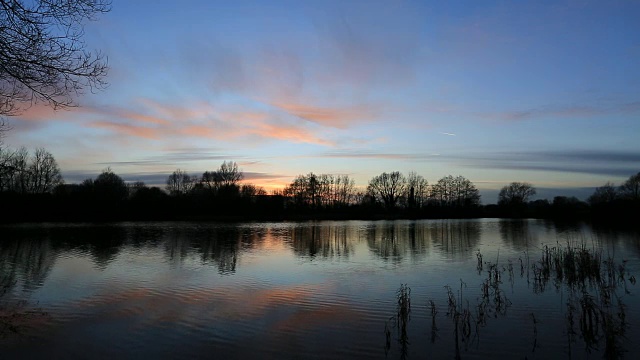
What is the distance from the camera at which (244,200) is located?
78188 mm

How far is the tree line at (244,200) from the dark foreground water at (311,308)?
2722 cm

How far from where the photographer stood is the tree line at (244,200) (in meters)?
61.8

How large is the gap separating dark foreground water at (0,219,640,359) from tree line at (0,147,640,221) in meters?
27.2

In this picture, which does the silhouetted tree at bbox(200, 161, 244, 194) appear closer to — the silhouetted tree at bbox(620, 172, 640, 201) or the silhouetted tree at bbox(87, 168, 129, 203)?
the silhouetted tree at bbox(87, 168, 129, 203)

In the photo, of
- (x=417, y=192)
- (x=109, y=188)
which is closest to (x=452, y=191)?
(x=417, y=192)

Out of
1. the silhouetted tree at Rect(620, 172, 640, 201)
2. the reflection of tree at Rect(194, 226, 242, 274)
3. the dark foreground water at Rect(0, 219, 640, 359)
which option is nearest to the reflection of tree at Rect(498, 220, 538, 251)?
the dark foreground water at Rect(0, 219, 640, 359)

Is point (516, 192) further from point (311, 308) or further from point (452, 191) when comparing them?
point (311, 308)

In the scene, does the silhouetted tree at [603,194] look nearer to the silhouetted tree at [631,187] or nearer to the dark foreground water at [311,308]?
the silhouetted tree at [631,187]

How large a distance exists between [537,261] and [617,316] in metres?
9.51

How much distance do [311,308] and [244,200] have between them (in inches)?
2690

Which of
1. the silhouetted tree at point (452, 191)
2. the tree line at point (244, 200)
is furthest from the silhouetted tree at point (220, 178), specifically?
the silhouetted tree at point (452, 191)

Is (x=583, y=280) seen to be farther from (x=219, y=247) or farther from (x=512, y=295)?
(x=219, y=247)

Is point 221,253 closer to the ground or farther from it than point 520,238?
closer to the ground

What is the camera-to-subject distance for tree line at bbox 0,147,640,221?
61.8m
